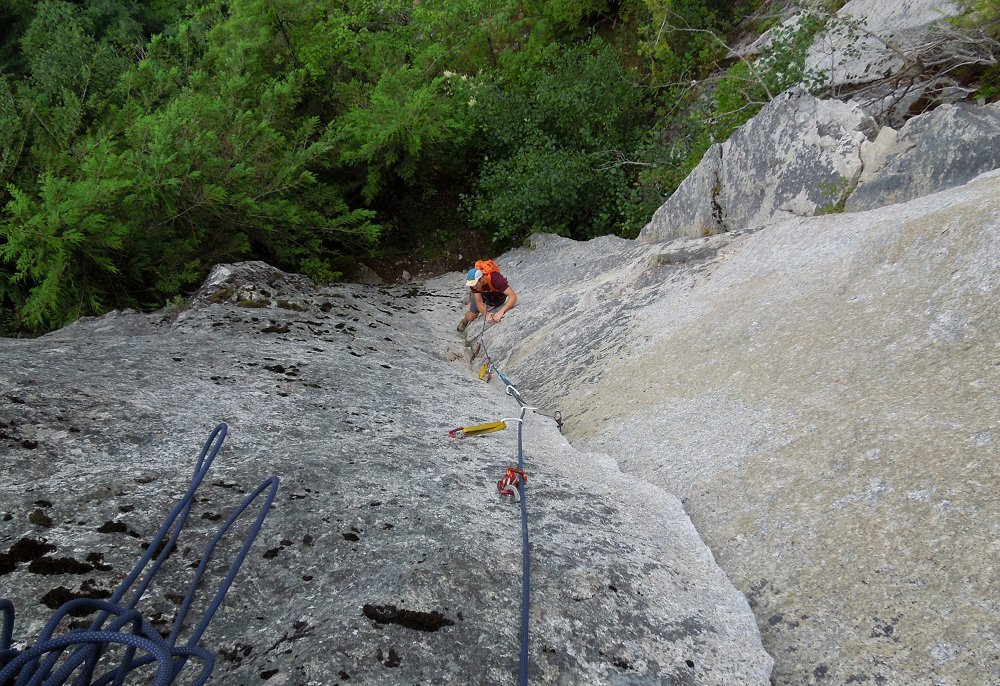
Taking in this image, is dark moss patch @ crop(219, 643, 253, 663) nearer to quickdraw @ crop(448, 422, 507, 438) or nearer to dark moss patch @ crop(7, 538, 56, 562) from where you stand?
dark moss patch @ crop(7, 538, 56, 562)

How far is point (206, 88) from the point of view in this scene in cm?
1019

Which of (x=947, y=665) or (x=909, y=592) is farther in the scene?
(x=909, y=592)

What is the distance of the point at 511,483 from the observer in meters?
3.31

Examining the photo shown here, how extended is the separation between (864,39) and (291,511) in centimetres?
982

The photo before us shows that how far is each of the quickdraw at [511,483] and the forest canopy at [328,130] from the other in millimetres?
5690

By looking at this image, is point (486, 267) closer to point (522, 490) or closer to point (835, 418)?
point (522, 490)

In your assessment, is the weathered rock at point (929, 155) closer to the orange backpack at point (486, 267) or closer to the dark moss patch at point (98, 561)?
the orange backpack at point (486, 267)

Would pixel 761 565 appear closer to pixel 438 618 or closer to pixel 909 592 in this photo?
pixel 909 592

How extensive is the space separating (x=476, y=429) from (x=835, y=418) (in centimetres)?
221

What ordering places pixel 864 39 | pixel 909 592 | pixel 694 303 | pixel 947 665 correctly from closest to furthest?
pixel 947 665, pixel 909 592, pixel 694 303, pixel 864 39

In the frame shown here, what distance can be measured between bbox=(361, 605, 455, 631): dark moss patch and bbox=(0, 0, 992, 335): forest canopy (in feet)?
20.1

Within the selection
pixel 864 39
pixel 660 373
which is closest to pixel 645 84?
pixel 864 39

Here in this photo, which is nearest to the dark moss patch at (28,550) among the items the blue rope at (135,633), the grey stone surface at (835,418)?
the blue rope at (135,633)

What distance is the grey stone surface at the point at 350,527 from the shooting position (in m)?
2.06
